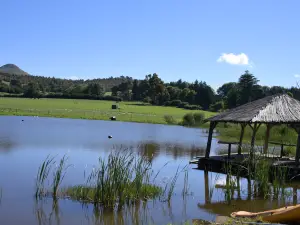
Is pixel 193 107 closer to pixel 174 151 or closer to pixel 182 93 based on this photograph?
pixel 182 93

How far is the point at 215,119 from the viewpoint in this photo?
19453mm

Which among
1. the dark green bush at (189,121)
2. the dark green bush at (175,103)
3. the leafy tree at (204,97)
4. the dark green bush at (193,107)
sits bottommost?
the dark green bush at (189,121)

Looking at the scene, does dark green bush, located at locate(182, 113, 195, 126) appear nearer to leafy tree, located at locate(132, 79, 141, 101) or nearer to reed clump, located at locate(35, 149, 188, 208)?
reed clump, located at locate(35, 149, 188, 208)

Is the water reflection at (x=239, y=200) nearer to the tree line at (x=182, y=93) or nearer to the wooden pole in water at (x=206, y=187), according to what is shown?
the wooden pole in water at (x=206, y=187)

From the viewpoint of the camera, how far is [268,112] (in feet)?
59.4

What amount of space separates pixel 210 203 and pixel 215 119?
7.22 meters

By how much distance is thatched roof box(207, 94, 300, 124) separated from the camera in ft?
57.2

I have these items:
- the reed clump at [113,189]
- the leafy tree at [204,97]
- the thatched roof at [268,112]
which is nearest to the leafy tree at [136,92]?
the leafy tree at [204,97]

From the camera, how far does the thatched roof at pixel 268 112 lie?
17.4 meters

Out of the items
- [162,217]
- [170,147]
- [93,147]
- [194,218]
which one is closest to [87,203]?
[162,217]

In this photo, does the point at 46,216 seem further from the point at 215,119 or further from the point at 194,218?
the point at 215,119

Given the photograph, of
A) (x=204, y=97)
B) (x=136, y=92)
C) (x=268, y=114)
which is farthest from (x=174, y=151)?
(x=136, y=92)

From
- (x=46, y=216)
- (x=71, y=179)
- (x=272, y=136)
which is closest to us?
(x=46, y=216)

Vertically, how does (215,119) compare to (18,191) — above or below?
above
